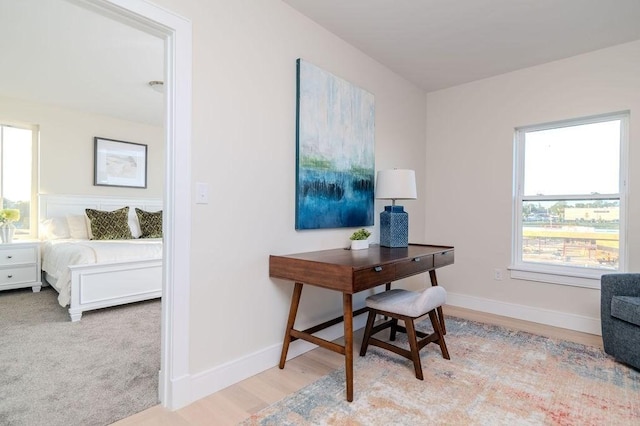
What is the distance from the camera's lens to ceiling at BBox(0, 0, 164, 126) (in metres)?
2.40

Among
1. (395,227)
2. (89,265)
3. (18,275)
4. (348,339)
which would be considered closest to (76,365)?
(89,265)

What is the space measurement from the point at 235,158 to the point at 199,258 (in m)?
0.62

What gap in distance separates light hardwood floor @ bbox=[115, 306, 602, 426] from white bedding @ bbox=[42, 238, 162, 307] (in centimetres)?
208

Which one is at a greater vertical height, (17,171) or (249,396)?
(17,171)

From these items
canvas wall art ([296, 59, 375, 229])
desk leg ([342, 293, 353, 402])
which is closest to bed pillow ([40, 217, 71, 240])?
canvas wall art ([296, 59, 375, 229])

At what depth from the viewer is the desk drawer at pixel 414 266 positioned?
7.06 feet

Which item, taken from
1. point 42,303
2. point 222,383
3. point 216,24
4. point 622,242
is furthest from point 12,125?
point 622,242

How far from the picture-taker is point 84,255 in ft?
10.6

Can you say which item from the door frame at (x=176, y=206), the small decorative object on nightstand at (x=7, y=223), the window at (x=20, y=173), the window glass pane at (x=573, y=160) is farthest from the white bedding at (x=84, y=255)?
the window glass pane at (x=573, y=160)

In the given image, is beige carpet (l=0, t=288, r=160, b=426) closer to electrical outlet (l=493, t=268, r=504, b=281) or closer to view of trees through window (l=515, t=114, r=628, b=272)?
electrical outlet (l=493, t=268, r=504, b=281)

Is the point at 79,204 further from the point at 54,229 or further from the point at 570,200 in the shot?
the point at 570,200

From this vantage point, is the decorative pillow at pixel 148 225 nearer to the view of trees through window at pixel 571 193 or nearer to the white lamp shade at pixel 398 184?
the white lamp shade at pixel 398 184

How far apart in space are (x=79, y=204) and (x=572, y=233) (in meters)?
5.95

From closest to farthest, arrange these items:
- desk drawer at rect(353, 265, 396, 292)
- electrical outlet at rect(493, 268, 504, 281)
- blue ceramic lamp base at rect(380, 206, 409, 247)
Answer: desk drawer at rect(353, 265, 396, 292), blue ceramic lamp base at rect(380, 206, 409, 247), electrical outlet at rect(493, 268, 504, 281)
